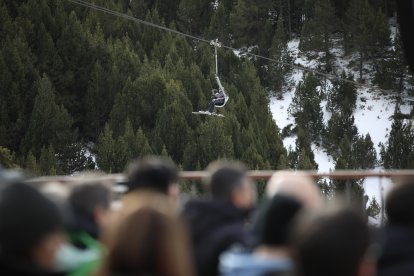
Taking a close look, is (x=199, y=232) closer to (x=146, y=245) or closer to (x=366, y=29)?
(x=146, y=245)

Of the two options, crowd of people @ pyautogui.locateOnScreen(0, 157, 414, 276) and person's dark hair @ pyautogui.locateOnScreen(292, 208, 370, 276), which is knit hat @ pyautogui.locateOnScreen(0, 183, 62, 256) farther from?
person's dark hair @ pyautogui.locateOnScreen(292, 208, 370, 276)

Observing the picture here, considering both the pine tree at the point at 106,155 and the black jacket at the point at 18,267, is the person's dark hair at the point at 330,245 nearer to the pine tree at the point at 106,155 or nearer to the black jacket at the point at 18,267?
the black jacket at the point at 18,267

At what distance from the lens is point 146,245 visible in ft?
6.28

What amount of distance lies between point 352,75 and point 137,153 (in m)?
17.3

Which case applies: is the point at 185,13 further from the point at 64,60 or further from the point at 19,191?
the point at 19,191

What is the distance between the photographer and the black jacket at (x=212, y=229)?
9.27 feet

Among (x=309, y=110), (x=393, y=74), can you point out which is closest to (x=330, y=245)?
(x=309, y=110)

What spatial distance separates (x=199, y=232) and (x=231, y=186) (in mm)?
280

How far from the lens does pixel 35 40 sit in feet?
85.5

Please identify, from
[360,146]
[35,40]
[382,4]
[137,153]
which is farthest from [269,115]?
[382,4]

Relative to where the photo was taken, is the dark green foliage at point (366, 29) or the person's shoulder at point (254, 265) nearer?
the person's shoulder at point (254, 265)

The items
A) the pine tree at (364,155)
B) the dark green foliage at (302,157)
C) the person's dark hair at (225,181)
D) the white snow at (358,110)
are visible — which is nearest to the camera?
the person's dark hair at (225,181)

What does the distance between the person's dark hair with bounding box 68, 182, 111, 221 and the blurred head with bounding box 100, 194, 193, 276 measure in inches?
37.9

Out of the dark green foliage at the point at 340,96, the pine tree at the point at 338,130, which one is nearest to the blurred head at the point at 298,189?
the pine tree at the point at 338,130
